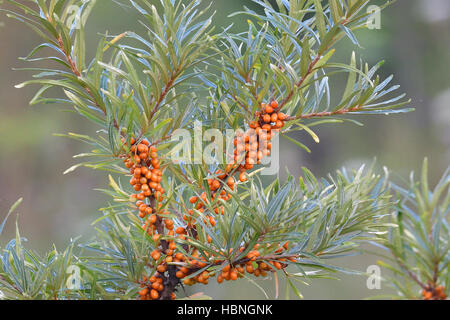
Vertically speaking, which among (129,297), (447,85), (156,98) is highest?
(447,85)

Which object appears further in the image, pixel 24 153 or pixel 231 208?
pixel 24 153

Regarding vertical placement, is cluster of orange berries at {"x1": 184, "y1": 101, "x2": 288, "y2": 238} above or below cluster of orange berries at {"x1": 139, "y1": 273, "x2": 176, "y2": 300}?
above

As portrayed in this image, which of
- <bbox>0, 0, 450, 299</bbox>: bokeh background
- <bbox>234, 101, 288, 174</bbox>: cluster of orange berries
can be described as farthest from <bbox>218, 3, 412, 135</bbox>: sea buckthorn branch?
<bbox>0, 0, 450, 299</bbox>: bokeh background

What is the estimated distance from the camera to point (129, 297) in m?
0.25

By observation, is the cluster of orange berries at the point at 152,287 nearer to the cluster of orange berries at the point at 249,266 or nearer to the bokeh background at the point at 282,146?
the cluster of orange berries at the point at 249,266

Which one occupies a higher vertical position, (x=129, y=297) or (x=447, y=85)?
(x=447, y=85)

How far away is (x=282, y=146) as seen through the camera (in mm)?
1156

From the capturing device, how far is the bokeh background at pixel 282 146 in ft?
3.13

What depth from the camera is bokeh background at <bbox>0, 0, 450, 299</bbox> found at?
3.13 ft

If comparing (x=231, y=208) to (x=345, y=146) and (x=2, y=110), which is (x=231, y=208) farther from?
(x=345, y=146)

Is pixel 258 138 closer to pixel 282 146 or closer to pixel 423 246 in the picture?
pixel 423 246

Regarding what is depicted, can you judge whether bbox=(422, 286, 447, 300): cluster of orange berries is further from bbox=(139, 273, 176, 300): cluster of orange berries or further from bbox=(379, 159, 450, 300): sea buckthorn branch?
bbox=(139, 273, 176, 300): cluster of orange berries

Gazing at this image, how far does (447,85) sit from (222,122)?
3.63ft
